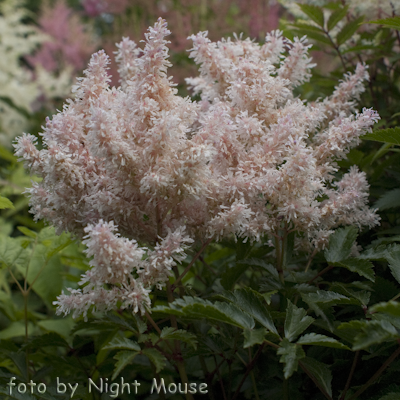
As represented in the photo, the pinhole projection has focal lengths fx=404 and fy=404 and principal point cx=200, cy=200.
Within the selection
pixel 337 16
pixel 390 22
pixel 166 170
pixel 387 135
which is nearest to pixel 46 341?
pixel 166 170

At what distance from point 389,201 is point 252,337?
1.76 ft

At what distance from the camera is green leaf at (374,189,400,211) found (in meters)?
0.94

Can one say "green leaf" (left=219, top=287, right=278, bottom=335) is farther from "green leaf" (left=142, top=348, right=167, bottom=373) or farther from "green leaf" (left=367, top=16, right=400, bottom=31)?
"green leaf" (left=367, top=16, right=400, bottom=31)

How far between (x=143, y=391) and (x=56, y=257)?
50cm

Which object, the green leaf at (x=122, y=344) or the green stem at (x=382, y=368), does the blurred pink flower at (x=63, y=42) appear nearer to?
the green leaf at (x=122, y=344)

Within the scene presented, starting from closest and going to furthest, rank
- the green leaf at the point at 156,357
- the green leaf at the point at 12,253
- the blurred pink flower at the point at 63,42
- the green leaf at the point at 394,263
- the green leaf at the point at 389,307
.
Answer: the green leaf at the point at 389,307 < the green leaf at the point at 156,357 < the green leaf at the point at 394,263 < the green leaf at the point at 12,253 < the blurred pink flower at the point at 63,42

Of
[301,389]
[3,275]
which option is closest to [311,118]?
[301,389]

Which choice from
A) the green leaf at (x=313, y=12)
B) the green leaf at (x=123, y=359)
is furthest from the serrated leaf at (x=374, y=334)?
the green leaf at (x=313, y=12)

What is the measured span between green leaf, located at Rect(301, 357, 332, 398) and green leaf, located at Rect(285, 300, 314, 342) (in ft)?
0.36

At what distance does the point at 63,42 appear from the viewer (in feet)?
14.6

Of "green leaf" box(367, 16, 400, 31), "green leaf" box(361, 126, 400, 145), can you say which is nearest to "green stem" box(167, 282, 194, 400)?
"green leaf" box(361, 126, 400, 145)

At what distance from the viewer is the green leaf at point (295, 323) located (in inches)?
26.2

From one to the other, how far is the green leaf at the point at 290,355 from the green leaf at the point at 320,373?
140mm

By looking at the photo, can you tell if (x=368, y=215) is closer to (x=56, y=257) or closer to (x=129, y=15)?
(x=56, y=257)
